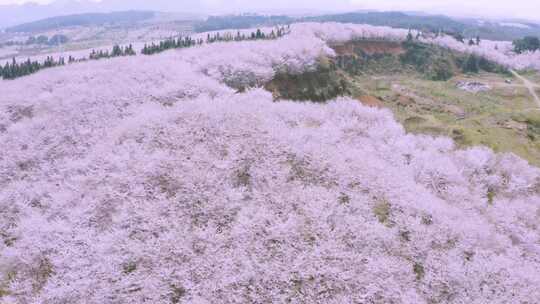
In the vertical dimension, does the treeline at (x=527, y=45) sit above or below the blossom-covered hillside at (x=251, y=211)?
above

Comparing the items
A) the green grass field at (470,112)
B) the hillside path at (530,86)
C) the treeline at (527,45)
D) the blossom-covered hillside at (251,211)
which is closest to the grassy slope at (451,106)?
the green grass field at (470,112)

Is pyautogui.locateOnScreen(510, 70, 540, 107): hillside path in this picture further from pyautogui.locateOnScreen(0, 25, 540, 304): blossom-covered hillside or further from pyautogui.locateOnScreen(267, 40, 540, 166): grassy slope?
pyautogui.locateOnScreen(0, 25, 540, 304): blossom-covered hillside

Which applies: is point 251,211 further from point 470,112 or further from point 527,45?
point 527,45

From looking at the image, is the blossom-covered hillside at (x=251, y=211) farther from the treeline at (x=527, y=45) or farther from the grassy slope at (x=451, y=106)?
the treeline at (x=527, y=45)

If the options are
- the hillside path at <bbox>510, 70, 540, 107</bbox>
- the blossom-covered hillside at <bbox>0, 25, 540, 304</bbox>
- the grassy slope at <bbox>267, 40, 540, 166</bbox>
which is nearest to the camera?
the blossom-covered hillside at <bbox>0, 25, 540, 304</bbox>

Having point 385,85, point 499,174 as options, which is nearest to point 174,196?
point 499,174

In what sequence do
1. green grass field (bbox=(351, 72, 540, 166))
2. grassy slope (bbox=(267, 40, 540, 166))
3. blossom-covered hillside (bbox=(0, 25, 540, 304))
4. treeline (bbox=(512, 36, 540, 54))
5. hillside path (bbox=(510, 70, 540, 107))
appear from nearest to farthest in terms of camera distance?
blossom-covered hillside (bbox=(0, 25, 540, 304)) < green grass field (bbox=(351, 72, 540, 166)) < grassy slope (bbox=(267, 40, 540, 166)) < hillside path (bbox=(510, 70, 540, 107)) < treeline (bbox=(512, 36, 540, 54))

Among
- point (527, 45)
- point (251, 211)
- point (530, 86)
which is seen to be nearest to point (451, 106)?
point (530, 86)

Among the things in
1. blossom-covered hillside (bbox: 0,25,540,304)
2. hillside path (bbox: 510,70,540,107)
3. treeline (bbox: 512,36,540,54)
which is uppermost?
treeline (bbox: 512,36,540,54)

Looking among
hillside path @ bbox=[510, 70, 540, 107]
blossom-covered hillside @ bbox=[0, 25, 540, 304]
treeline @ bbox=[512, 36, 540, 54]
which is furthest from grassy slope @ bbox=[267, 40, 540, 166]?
treeline @ bbox=[512, 36, 540, 54]

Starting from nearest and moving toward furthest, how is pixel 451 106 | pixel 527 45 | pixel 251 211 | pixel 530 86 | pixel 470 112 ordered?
pixel 251 211 → pixel 470 112 → pixel 451 106 → pixel 530 86 → pixel 527 45
